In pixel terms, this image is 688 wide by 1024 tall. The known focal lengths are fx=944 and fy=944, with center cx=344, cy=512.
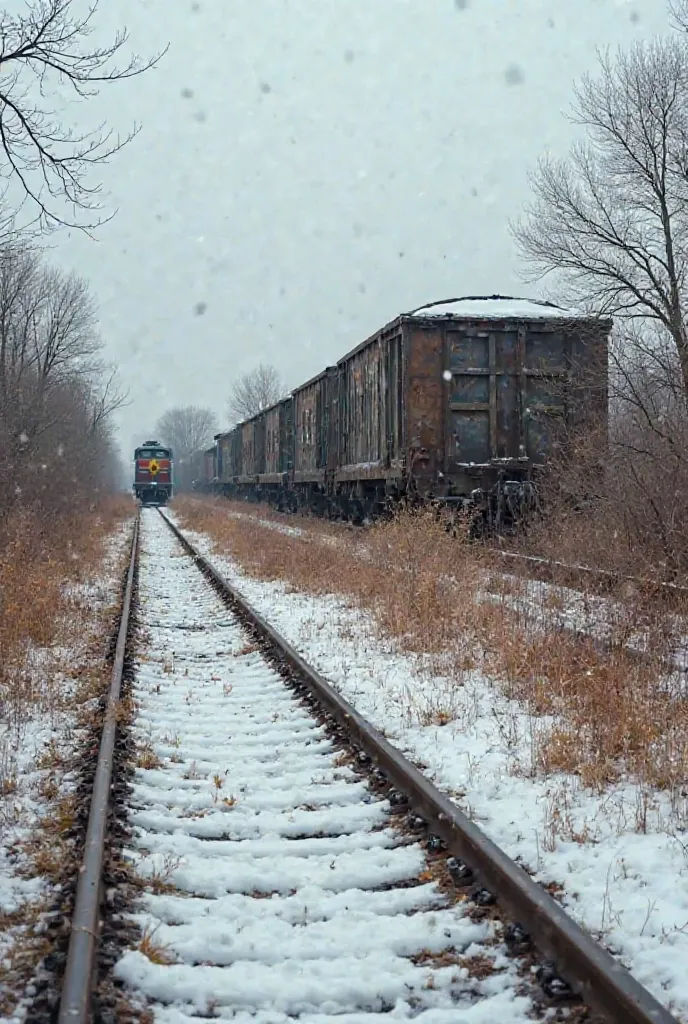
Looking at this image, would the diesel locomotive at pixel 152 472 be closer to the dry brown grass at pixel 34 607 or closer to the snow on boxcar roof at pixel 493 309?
the dry brown grass at pixel 34 607

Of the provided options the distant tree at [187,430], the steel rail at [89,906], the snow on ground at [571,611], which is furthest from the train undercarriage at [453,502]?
the distant tree at [187,430]

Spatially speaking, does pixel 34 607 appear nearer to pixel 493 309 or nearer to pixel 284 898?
pixel 284 898

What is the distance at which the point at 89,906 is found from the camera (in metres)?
3.14

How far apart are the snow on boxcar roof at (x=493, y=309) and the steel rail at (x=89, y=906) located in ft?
33.5

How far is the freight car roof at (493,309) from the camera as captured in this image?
14.1 metres

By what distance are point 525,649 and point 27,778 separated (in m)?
3.59

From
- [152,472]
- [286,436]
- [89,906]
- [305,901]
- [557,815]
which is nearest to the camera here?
[89,906]

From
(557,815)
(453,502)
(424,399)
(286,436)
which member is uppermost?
(286,436)

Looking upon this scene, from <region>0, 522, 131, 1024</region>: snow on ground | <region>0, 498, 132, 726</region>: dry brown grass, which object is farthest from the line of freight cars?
<region>0, 522, 131, 1024</region>: snow on ground

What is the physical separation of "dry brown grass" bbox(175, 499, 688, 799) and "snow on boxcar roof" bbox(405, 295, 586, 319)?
328 cm

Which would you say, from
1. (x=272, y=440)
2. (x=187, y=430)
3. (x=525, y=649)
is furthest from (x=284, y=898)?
(x=187, y=430)

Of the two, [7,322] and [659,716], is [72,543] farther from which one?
[659,716]

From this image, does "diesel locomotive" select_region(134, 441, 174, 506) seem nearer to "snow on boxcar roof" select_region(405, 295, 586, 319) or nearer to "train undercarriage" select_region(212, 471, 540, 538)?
"train undercarriage" select_region(212, 471, 540, 538)

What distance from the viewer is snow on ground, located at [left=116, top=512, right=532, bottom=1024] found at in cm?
281
